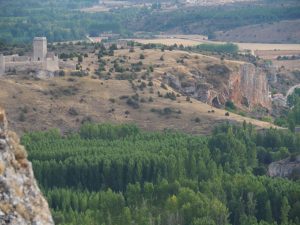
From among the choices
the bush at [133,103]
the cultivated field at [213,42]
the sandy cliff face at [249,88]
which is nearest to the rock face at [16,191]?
the bush at [133,103]

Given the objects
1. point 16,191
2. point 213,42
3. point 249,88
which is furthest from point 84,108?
point 213,42

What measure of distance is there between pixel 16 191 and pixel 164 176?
5331 centimetres

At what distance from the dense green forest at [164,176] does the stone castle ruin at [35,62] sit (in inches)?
590

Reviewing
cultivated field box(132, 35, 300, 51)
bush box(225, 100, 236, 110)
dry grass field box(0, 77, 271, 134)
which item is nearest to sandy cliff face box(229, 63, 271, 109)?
bush box(225, 100, 236, 110)

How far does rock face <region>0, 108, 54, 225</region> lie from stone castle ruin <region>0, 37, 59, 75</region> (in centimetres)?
8154

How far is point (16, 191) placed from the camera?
11289 millimetres

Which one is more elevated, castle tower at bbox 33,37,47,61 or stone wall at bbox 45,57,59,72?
castle tower at bbox 33,37,47,61

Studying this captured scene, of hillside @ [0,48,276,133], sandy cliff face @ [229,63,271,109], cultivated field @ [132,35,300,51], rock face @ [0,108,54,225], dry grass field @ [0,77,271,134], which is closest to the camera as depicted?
rock face @ [0,108,54,225]

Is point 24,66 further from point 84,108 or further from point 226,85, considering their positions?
point 226,85

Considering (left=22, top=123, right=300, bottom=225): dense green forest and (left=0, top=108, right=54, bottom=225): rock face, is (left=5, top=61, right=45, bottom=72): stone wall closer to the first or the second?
(left=22, top=123, right=300, bottom=225): dense green forest

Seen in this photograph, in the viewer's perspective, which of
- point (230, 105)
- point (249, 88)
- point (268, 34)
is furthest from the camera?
point (268, 34)

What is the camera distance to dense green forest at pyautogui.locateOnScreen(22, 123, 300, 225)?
52312 millimetres

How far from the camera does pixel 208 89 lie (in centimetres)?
10262

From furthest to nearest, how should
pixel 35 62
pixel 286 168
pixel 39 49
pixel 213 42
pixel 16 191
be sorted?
pixel 213 42 → pixel 39 49 → pixel 35 62 → pixel 286 168 → pixel 16 191
